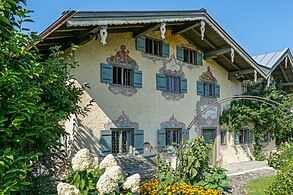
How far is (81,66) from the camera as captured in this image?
8375 millimetres

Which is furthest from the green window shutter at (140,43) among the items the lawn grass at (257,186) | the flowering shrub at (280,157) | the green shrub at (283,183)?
the flowering shrub at (280,157)

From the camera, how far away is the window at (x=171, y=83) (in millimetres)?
10567

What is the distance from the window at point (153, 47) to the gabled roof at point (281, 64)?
644 centimetres

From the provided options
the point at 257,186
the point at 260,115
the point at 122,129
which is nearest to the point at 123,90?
the point at 122,129

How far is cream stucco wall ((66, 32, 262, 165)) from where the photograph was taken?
28.0 ft

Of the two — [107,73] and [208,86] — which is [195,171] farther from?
[208,86]

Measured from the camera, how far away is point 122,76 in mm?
9453

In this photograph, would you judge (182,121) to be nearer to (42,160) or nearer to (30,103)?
(42,160)

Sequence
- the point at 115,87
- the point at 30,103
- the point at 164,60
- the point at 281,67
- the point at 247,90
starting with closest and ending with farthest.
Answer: the point at 30,103
the point at 115,87
the point at 164,60
the point at 247,90
the point at 281,67

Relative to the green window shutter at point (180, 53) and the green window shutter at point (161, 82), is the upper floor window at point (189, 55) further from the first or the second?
the green window shutter at point (161, 82)

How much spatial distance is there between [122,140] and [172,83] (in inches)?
123

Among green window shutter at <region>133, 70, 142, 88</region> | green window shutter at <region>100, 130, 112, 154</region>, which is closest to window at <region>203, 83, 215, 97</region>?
green window shutter at <region>133, 70, 142, 88</region>

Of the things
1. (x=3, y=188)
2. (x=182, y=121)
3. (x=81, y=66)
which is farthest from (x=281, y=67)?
(x=3, y=188)

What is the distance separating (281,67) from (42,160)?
49.1ft
